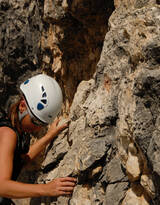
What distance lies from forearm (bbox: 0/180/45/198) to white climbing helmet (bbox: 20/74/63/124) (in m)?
1.03

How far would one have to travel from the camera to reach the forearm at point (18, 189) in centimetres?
304

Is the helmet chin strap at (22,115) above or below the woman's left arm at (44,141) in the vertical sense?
above

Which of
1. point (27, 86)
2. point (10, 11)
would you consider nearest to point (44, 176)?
point (27, 86)

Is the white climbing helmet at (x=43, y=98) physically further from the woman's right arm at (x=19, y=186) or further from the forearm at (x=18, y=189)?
the forearm at (x=18, y=189)

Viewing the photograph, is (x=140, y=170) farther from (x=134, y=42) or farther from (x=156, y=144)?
(x=134, y=42)

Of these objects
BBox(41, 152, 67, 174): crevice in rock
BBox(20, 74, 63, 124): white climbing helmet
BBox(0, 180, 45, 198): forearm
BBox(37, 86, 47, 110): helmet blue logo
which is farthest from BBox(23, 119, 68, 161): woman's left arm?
BBox(0, 180, 45, 198): forearm

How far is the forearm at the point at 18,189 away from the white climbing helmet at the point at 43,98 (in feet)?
3.37

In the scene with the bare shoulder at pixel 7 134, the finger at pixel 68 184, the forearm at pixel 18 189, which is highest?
the bare shoulder at pixel 7 134

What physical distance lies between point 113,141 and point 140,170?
0.59 m

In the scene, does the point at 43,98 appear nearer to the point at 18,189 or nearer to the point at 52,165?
the point at 52,165

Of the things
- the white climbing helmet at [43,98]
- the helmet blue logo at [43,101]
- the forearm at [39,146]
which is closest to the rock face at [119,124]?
the forearm at [39,146]

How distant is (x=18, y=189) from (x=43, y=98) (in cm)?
124

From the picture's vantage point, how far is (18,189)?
3.03 meters

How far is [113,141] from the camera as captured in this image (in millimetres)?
3094
